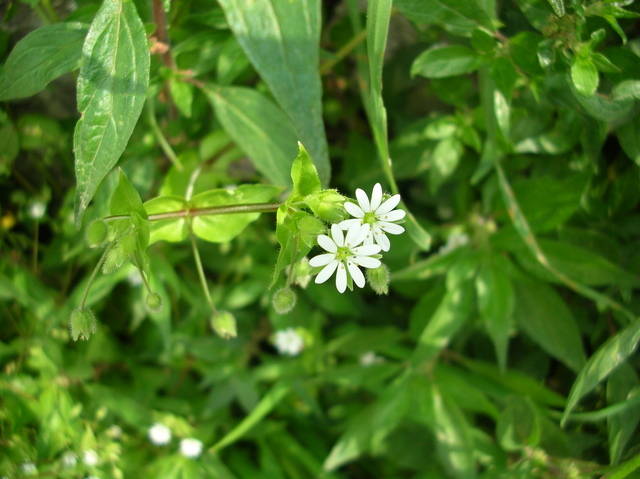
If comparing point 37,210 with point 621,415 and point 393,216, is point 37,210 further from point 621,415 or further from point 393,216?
point 621,415

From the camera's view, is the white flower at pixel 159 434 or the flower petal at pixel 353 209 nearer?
the flower petal at pixel 353 209

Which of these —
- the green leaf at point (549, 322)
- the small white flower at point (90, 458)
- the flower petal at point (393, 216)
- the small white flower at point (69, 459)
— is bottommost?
the small white flower at point (69, 459)

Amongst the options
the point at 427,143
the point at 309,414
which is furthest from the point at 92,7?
the point at 309,414

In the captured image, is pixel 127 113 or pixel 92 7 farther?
pixel 92 7

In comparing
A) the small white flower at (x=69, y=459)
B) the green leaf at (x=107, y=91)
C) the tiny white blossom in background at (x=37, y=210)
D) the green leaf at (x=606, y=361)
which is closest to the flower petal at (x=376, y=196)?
the green leaf at (x=107, y=91)

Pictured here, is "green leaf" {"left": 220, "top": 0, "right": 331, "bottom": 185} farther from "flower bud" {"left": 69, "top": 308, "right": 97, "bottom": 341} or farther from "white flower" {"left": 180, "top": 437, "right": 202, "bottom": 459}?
"white flower" {"left": 180, "top": 437, "right": 202, "bottom": 459}

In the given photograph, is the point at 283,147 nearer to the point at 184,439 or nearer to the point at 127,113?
the point at 127,113

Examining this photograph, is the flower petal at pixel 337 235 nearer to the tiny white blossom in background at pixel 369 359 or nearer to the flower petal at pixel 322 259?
the flower petal at pixel 322 259
